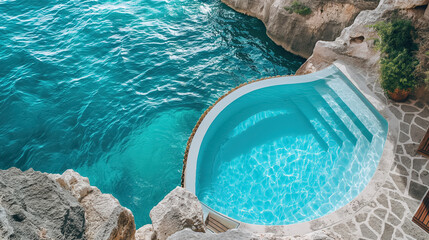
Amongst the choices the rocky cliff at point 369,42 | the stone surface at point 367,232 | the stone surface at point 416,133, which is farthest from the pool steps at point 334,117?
the stone surface at point 367,232

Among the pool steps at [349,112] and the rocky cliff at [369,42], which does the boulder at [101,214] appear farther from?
the rocky cliff at [369,42]

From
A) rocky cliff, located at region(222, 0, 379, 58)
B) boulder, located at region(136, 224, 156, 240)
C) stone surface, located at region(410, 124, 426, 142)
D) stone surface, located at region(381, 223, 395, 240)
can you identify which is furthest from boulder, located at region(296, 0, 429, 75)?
boulder, located at region(136, 224, 156, 240)

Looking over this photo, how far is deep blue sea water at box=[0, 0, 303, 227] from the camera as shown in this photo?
11398mm

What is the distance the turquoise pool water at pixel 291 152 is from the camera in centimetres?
904

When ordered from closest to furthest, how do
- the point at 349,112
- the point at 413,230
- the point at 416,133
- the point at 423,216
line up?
the point at 423,216 < the point at 413,230 < the point at 416,133 < the point at 349,112

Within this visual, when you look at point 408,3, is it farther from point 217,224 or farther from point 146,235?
point 146,235

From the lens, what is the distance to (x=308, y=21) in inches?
569

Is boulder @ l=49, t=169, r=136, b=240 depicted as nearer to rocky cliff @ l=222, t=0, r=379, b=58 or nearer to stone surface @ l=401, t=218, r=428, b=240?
stone surface @ l=401, t=218, r=428, b=240

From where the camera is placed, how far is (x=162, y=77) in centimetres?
1435

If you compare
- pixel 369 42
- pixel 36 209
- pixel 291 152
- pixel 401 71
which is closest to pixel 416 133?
pixel 401 71

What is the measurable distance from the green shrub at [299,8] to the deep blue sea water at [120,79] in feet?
6.53

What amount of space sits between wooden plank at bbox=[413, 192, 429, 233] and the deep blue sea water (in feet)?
23.1

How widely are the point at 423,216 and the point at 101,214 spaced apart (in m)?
7.13

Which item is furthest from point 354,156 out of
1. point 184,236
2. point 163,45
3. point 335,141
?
point 163,45
